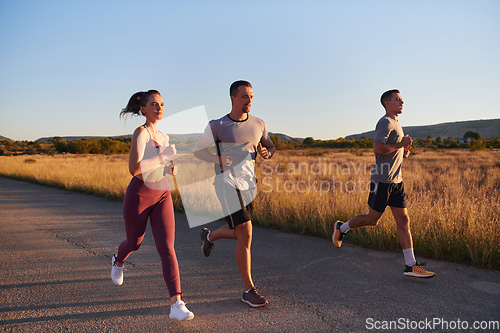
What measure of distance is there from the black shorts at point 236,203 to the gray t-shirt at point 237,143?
0.06 metres

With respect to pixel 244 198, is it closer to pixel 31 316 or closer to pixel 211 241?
pixel 211 241

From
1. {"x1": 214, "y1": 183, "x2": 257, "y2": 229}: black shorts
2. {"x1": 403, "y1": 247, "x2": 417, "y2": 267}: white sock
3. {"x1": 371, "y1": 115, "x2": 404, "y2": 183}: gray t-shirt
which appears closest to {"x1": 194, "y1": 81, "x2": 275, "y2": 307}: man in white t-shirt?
{"x1": 214, "y1": 183, "x2": 257, "y2": 229}: black shorts

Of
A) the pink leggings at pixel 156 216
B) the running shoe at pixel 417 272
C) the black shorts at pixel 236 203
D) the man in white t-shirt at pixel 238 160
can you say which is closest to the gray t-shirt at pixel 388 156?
the running shoe at pixel 417 272

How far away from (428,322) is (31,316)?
3509mm

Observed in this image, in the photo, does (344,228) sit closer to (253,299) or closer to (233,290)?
(233,290)

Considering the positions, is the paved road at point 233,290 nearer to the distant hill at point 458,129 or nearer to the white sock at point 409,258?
the white sock at point 409,258

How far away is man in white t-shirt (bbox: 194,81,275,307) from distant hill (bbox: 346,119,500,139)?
139304 millimetres

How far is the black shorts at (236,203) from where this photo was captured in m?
3.34

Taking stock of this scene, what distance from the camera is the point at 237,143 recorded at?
337 centimetres

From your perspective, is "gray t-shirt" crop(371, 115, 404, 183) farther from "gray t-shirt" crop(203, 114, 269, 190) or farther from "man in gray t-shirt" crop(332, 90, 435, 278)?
"gray t-shirt" crop(203, 114, 269, 190)

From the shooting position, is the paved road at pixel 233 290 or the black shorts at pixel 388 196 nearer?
the paved road at pixel 233 290

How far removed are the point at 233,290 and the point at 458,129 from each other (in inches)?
6442

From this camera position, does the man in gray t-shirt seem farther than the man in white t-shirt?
Yes

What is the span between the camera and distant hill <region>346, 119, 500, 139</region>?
130250 millimetres
